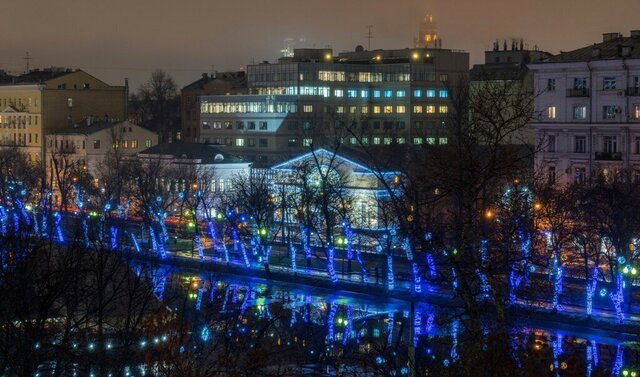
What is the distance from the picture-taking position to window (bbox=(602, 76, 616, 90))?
42.6 meters

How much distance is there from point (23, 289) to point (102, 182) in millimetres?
41439

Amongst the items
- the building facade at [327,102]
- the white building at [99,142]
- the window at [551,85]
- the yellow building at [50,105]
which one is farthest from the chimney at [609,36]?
the yellow building at [50,105]

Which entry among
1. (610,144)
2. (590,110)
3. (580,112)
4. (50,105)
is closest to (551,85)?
(580,112)

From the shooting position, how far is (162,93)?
4021 inches

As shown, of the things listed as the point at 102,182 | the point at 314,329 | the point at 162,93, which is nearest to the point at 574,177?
the point at 314,329

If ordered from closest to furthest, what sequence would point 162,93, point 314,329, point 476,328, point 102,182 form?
point 476,328 → point 314,329 → point 102,182 → point 162,93

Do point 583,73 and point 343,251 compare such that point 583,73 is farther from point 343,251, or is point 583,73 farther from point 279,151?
point 279,151

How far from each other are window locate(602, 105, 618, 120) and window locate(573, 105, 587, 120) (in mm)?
885

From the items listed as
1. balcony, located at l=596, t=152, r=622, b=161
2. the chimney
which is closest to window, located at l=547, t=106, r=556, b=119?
balcony, located at l=596, t=152, r=622, b=161

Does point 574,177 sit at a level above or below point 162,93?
below

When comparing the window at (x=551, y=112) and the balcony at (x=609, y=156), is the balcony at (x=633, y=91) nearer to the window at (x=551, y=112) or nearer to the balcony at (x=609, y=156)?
the balcony at (x=609, y=156)

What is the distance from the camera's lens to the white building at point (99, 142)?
66.9 m

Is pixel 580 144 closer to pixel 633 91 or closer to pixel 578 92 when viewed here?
pixel 578 92

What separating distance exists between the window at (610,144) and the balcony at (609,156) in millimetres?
150
